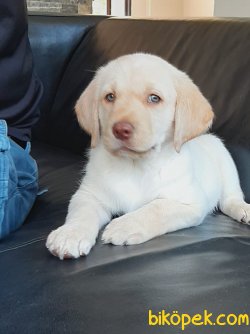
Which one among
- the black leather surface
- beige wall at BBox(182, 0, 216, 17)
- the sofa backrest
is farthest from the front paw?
beige wall at BBox(182, 0, 216, 17)

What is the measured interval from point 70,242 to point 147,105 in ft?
1.31

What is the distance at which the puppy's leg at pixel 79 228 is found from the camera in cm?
110

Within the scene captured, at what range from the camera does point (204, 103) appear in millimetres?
1391

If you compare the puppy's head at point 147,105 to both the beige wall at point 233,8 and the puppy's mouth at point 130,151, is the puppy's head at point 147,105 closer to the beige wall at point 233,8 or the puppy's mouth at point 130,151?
the puppy's mouth at point 130,151

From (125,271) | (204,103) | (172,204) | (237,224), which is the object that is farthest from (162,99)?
(125,271)

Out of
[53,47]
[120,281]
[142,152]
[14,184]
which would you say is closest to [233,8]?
[53,47]

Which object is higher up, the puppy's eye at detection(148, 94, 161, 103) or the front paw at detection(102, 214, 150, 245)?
the puppy's eye at detection(148, 94, 161, 103)

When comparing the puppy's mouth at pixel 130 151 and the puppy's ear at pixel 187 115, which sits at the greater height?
the puppy's ear at pixel 187 115

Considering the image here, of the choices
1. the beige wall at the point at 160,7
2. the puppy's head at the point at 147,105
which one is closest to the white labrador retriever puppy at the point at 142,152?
the puppy's head at the point at 147,105

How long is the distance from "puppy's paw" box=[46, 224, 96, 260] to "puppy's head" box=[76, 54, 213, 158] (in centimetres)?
24

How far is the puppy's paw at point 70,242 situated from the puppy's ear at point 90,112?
346 millimetres

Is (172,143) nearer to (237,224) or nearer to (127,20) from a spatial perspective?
Result: (237,224)

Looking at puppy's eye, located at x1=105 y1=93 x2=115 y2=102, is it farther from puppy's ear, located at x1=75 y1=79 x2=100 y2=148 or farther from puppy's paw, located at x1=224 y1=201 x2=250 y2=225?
puppy's paw, located at x1=224 y1=201 x2=250 y2=225

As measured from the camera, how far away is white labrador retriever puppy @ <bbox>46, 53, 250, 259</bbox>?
1268 mm
